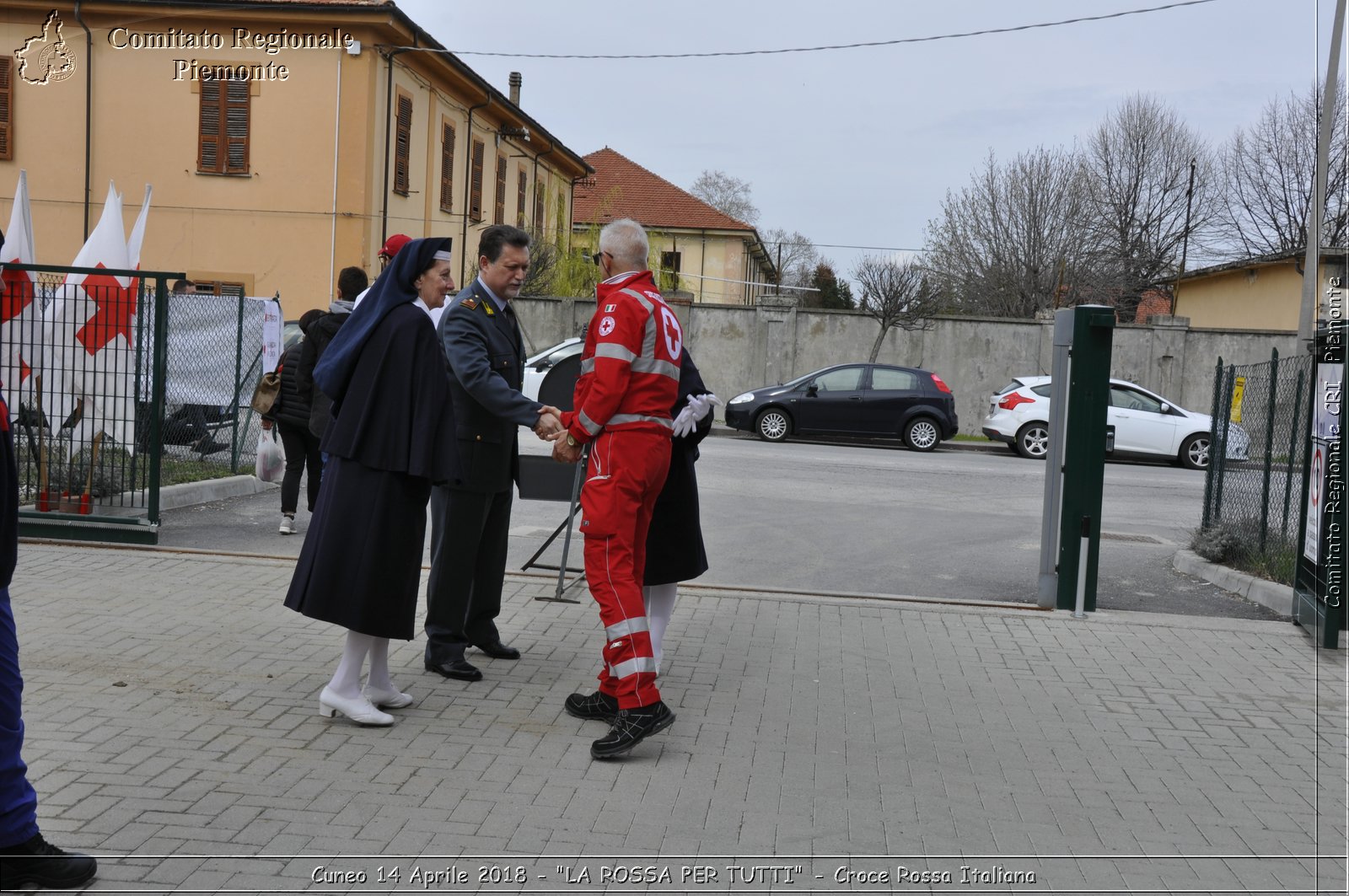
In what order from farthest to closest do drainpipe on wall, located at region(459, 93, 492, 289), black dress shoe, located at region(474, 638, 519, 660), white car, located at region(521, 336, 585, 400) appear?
drainpipe on wall, located at region(459, 93, 492, 289) → white car, located at region(521, 336, 585, 400) → black dress shoe, located at region(474, 638, 519, 660)

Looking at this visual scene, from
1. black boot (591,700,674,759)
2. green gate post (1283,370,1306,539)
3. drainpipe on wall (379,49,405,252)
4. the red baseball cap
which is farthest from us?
drainpipe on wall (379,49,405,252)

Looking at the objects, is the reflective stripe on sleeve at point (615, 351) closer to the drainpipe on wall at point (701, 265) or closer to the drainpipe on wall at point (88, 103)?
the drainpipe on wall at point (88, 103)

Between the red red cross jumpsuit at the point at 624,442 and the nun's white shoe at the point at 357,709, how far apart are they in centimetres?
100

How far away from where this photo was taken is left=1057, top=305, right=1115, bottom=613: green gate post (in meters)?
8.22

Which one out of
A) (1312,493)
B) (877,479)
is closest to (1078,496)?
(1312,493)

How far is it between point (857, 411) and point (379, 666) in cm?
1915

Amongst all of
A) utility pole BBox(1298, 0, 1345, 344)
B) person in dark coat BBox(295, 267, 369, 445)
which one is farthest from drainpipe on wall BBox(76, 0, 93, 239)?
utility pole BBox(1298, 0, 1345, 344)

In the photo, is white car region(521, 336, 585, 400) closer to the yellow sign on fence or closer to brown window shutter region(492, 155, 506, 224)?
the yellow sign on fence

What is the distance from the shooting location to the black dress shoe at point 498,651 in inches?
258

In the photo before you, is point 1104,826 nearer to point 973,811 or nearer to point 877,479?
point 973,811


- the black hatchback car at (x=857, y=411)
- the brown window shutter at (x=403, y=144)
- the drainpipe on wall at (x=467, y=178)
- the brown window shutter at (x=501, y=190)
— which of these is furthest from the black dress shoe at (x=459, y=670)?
the brown window shutter at (x=501, y=190)

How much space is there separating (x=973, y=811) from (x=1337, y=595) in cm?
418

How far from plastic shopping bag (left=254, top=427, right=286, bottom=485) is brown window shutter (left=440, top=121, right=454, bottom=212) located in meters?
22.6

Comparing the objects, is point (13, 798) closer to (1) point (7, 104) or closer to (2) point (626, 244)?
(2) point (626, 244)
